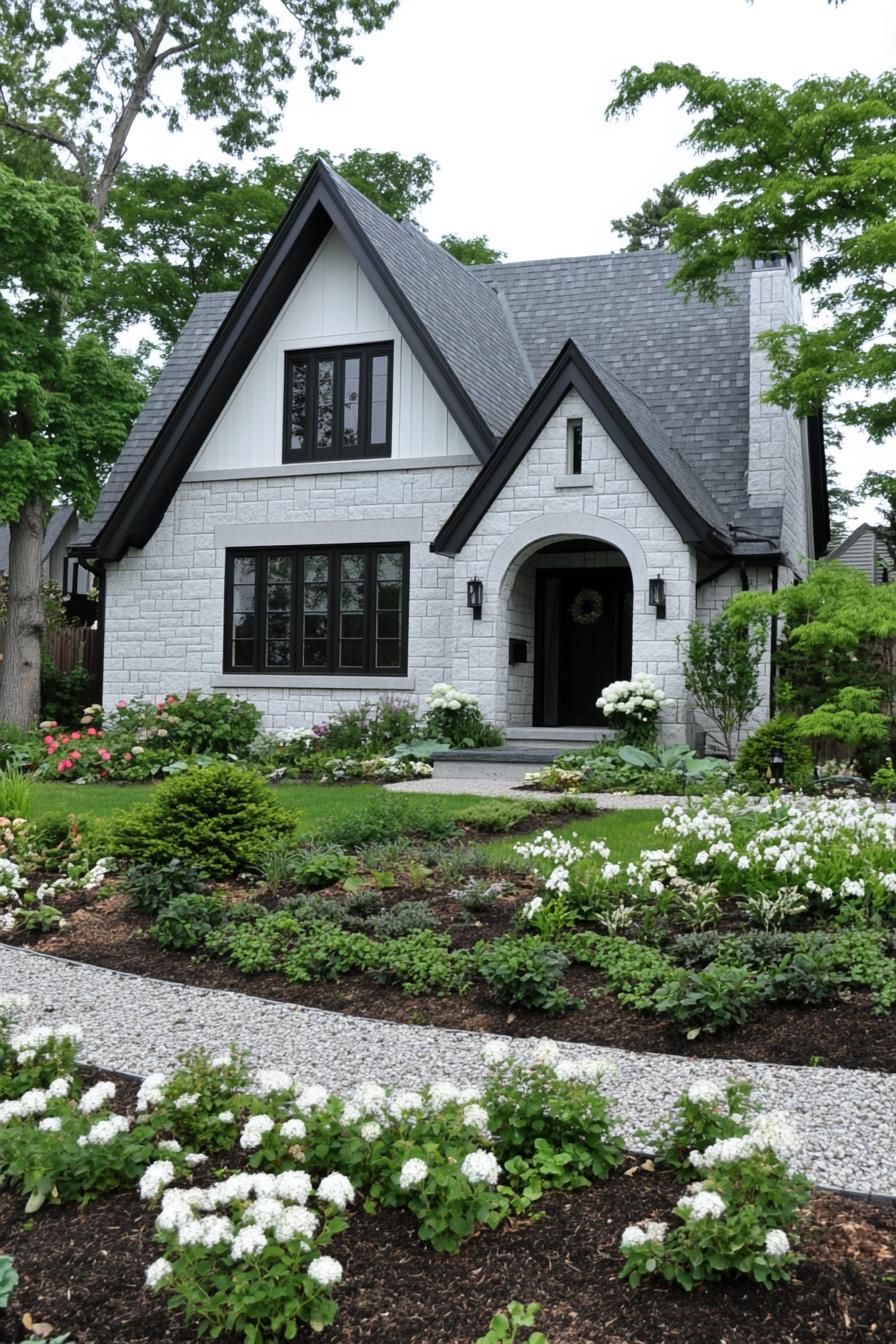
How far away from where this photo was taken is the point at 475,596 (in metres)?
15.2

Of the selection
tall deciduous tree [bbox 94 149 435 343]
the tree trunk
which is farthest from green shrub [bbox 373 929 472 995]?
tall deciduous tree [bbox 94 149 435 343]

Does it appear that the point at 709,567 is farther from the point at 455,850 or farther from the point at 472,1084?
the point at 472,1084

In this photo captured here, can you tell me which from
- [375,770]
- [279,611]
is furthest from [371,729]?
[279,611]

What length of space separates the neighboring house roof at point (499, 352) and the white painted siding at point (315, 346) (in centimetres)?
20

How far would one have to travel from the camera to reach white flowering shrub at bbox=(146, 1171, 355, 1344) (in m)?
2.58

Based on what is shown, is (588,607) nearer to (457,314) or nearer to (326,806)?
(457,314)

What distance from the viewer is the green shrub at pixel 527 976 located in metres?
5.00

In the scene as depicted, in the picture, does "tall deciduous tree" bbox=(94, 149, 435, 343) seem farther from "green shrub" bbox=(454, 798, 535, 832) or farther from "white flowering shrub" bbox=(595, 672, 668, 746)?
"green shrub" bbox=(454, 798, 535, 832)

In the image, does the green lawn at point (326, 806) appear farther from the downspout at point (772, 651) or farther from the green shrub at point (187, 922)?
the downspout at point (772, 651)

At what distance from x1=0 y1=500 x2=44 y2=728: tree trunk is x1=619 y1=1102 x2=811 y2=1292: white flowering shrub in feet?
56.1

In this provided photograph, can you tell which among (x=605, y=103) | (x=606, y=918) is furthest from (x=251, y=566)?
(x=606, y=918)

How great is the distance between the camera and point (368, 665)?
1662 centimetres

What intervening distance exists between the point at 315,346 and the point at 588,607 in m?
5.31

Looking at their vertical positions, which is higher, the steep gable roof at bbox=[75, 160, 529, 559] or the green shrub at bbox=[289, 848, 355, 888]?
the steep gable roof at bbox=[75, 160, 529, 559]
